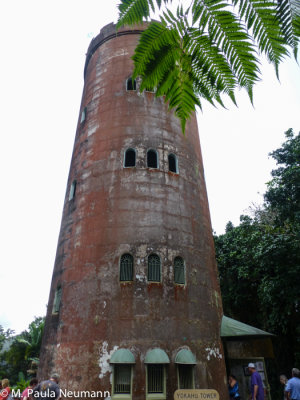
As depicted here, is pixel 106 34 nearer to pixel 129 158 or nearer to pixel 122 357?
pixel 129 158

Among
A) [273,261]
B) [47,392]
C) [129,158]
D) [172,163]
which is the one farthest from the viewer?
[273,261]

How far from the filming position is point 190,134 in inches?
548

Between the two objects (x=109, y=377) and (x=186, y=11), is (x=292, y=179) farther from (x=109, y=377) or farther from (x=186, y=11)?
(x=186, y=11)

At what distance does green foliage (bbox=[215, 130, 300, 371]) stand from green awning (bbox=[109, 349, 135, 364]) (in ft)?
25.9

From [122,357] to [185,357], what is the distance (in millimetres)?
1901

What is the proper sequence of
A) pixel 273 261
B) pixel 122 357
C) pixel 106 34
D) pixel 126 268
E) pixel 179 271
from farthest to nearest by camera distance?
pixel 106 34, pixel 273 261, pixel 179 271, pixel 126 268, pixel 122 357

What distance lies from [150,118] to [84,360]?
923 cm

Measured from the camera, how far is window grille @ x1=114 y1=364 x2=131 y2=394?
860 centimetres

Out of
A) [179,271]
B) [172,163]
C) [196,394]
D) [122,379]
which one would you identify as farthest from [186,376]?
[172,163]

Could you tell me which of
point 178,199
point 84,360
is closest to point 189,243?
point 178,199

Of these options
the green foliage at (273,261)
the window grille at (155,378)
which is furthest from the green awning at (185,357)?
the green foliage at (273,261)

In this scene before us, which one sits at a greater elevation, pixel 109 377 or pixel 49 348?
pixel 49 348

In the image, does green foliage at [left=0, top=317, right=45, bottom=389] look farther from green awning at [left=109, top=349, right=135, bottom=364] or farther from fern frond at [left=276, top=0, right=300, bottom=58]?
fern frond at [left=276, top=0, right=300, bottom=58]

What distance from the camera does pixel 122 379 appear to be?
8.74 meters
